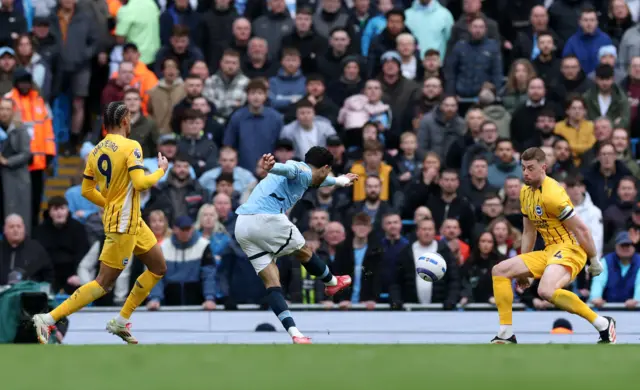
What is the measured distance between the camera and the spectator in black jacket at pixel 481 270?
57.8 feet

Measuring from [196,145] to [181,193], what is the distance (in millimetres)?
1026

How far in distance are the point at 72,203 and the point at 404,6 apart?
601cm

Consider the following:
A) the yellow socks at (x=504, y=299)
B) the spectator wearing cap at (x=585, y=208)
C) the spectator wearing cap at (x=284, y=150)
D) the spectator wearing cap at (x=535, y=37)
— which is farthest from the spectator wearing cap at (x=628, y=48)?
the yellow socks at (x=504, y=299)

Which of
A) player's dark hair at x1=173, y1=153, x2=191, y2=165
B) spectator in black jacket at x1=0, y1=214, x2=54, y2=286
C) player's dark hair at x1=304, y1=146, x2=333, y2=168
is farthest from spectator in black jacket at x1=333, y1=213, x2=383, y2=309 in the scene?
spectator in black jacket at x1=0, y1=214, x2=54, y2=286

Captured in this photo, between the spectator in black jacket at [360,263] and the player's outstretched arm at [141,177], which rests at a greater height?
the player's outstretched arm at [141,177]

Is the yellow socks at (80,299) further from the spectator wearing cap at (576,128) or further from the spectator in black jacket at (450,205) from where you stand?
→ the spectator wearing cap at (576,128)

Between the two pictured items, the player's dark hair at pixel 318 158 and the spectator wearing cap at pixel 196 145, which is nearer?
the player's dark hair at pixel 318 158

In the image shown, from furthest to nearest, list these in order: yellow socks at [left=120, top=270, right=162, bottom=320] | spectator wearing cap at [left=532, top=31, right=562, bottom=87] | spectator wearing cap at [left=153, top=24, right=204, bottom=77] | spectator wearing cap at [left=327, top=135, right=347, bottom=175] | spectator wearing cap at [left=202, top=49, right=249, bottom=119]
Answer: spectator wearing cap at [left=153, top=24, right=204, bottom=77], spectator wearing cap at [left=532, top=31, right=562, bottom=87], spectator wearing cap at [left=202, top=49, right=249, bottom=119], spectator wearing cap at [left=327, top=135, right=347, bottom=175], yellow socks at [left=120, top=270, right=162, bottom=320]

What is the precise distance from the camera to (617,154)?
1964 centimetres

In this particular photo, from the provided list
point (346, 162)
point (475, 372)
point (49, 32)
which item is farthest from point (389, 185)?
point (475, 372)

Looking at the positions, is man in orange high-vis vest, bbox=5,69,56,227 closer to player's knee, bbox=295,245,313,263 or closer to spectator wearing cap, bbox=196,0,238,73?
spectator wearing cap, bbox=196,0,238,73

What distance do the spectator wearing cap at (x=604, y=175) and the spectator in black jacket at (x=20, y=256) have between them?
6.66 metres

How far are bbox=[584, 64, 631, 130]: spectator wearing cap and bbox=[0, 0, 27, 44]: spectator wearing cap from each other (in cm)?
779

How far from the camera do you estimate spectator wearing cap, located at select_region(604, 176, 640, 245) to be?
1877cm
